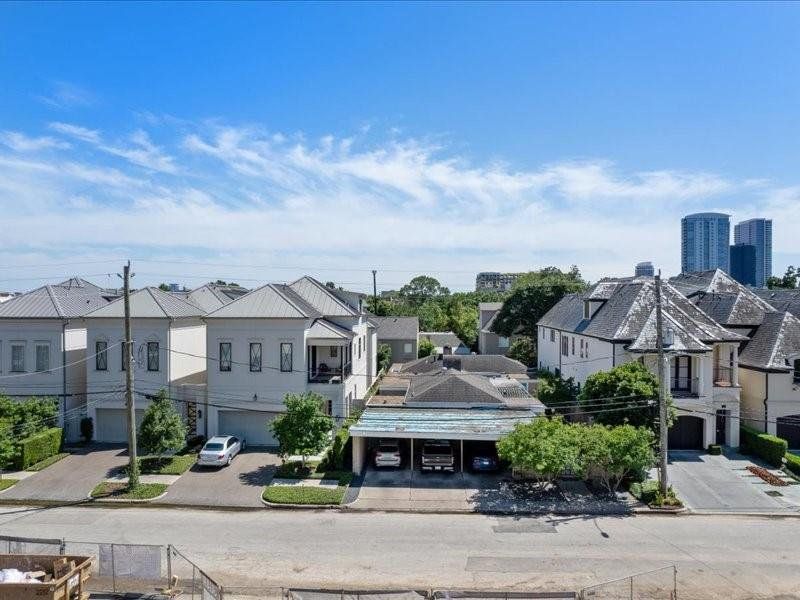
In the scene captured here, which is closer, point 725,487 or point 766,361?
point 725,487

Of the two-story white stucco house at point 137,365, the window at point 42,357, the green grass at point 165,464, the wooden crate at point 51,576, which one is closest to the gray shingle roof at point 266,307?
the two-story white stucco house at point 137,365

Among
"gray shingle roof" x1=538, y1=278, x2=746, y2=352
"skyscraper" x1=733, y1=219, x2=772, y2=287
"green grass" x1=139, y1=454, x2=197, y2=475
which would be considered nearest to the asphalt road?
"green grass" x1=139, y1=454, x2=197, y2=475

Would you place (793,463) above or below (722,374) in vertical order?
below

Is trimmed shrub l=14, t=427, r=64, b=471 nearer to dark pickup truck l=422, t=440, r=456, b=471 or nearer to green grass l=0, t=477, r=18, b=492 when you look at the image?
green grass l=0, t=477, r=18, b=492

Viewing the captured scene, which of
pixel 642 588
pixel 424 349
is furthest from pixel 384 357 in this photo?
pixel 642 588

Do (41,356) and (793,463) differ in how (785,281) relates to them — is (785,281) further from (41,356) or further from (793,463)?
(41,356)

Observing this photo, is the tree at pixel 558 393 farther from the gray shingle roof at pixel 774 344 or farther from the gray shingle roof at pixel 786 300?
the gray shingle roof at pixel 786 300
